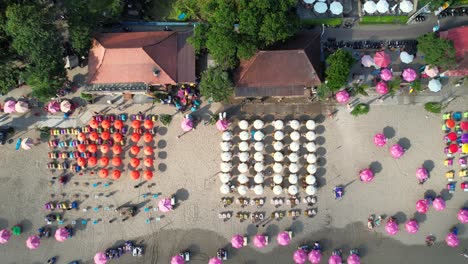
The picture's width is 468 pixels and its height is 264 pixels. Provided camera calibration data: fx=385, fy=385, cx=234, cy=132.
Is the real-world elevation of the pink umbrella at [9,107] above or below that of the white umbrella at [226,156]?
above

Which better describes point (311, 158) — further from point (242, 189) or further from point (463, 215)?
point (463, 215)

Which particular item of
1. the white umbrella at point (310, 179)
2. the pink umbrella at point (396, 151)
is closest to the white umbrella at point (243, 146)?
the white umbrella at point (310, 179)

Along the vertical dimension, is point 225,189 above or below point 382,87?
below

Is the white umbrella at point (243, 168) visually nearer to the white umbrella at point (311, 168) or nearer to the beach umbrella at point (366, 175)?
the white umbrella at point (311, 168)

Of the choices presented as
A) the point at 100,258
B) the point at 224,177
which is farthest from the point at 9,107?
the point at 224,177

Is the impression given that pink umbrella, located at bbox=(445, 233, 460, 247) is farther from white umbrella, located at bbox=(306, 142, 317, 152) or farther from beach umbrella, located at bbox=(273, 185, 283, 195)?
beach umbrella, located at bbox=(273, 185, 283, 195)

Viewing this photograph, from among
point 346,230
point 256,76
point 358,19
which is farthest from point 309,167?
point 358,19

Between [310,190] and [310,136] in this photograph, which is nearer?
[310,190]
